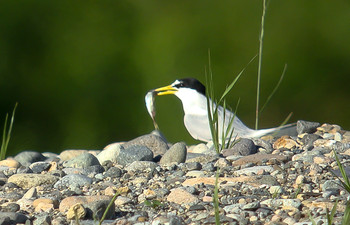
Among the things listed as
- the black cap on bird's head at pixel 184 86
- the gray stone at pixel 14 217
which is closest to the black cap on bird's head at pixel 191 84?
the black cap on bird's head at pixel 184 86

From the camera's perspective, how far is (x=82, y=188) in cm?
255

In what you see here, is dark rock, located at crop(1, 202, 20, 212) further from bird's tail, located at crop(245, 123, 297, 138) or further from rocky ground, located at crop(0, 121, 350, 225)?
bird's tail, located at crop(245, 123, 297, 138)

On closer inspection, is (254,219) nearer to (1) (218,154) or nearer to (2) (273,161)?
(2) (273,161)

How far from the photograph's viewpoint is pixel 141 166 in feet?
9.00

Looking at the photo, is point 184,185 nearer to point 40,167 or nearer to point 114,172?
point 114,172

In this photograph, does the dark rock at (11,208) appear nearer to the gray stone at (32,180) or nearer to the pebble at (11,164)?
the gray stone at (32,180)

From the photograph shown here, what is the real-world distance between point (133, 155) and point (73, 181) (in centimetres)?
37

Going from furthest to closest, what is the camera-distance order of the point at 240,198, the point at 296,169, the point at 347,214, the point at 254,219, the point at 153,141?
the point at 153,141 < the point at 296,169 < the point at 240,198 < the point at 254,219 < the point at 347,214

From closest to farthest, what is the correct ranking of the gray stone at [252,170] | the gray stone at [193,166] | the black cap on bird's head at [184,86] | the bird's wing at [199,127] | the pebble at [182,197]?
the pebble at [182,197]
the gray stone at [252,170]
the gray stone at [193,166]
the bird's wing at [199,127]
the black cap on bird's head at [184,86]

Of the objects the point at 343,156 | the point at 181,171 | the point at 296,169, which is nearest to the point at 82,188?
the point at 181,171

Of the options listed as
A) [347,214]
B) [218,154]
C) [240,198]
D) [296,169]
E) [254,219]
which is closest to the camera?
[347,214]

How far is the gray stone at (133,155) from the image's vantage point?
2883mm

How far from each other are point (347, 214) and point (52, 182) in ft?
4.19

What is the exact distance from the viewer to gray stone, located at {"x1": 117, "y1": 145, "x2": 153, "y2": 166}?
2.88 metres
